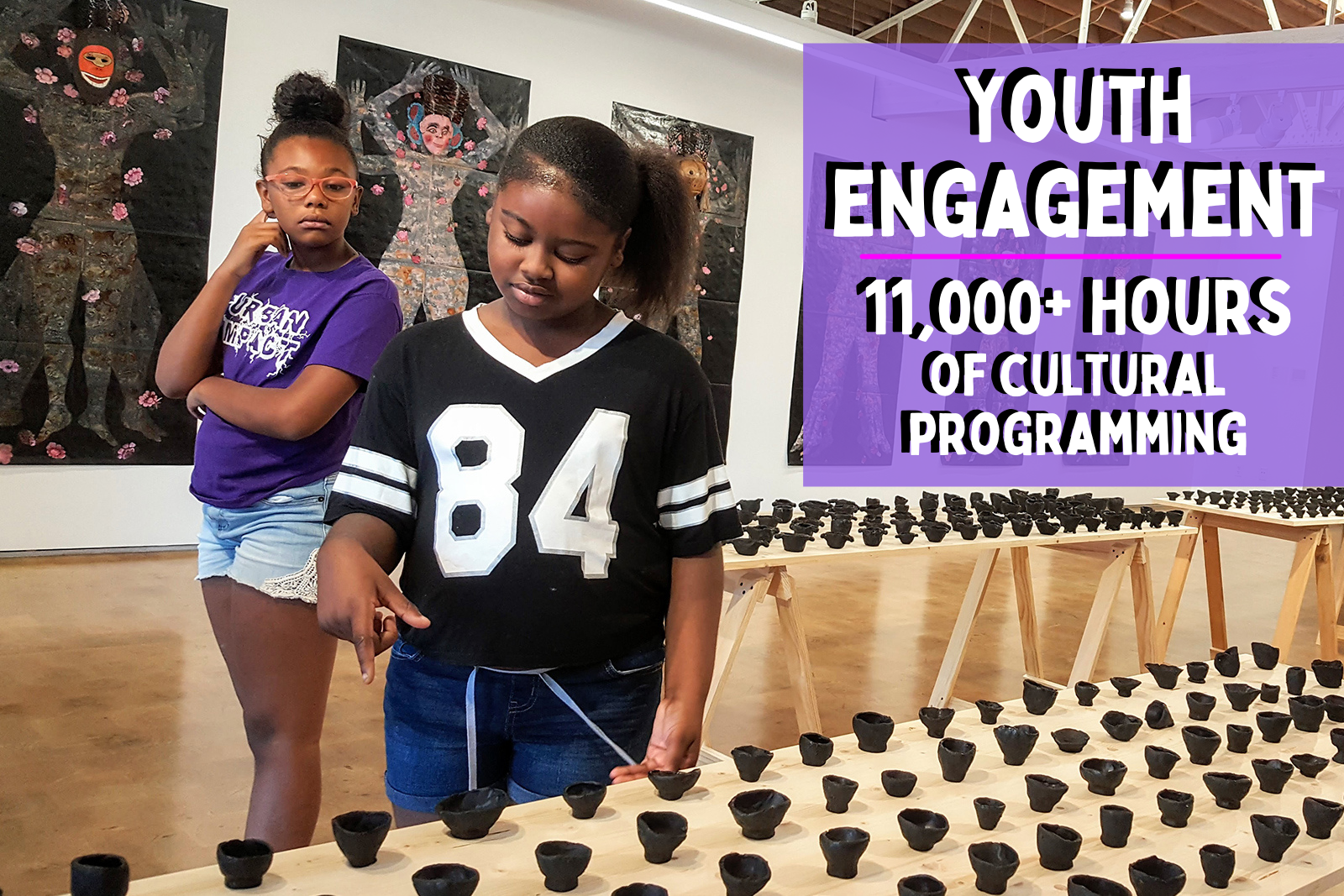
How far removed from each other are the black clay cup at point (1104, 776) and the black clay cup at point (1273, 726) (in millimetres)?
484

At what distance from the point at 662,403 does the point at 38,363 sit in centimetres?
470

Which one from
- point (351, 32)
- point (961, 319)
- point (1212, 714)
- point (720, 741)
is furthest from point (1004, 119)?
point (1212, 714)

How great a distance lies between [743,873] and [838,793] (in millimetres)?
255

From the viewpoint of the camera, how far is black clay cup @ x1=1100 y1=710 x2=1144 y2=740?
177cm

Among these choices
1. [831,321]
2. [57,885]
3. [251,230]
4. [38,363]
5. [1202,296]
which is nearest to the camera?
[251,230]

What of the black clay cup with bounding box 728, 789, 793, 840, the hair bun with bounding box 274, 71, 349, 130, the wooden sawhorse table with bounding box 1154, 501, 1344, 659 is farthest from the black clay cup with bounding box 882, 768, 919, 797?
the wooden sawhorse table with bounding box 1154, 501, 1344, 659

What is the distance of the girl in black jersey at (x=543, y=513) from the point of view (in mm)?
1356

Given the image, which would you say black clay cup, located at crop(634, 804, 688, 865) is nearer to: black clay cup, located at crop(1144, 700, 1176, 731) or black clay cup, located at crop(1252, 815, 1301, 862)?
black clay cup, located at crop(1252, 815, 1301, 862)

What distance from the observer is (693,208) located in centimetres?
157

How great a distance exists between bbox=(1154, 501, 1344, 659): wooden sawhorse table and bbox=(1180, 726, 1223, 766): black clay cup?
3.56 metres

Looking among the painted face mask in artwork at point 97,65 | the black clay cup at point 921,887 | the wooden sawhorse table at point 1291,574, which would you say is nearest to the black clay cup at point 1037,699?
the black clay cup at point 921,887

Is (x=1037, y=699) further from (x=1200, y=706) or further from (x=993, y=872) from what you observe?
(x=993, y=872)

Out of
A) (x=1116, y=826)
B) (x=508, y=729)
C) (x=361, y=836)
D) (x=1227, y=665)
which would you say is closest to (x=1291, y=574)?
(x=1227, y=665)

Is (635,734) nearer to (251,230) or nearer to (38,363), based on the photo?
(251,230)
